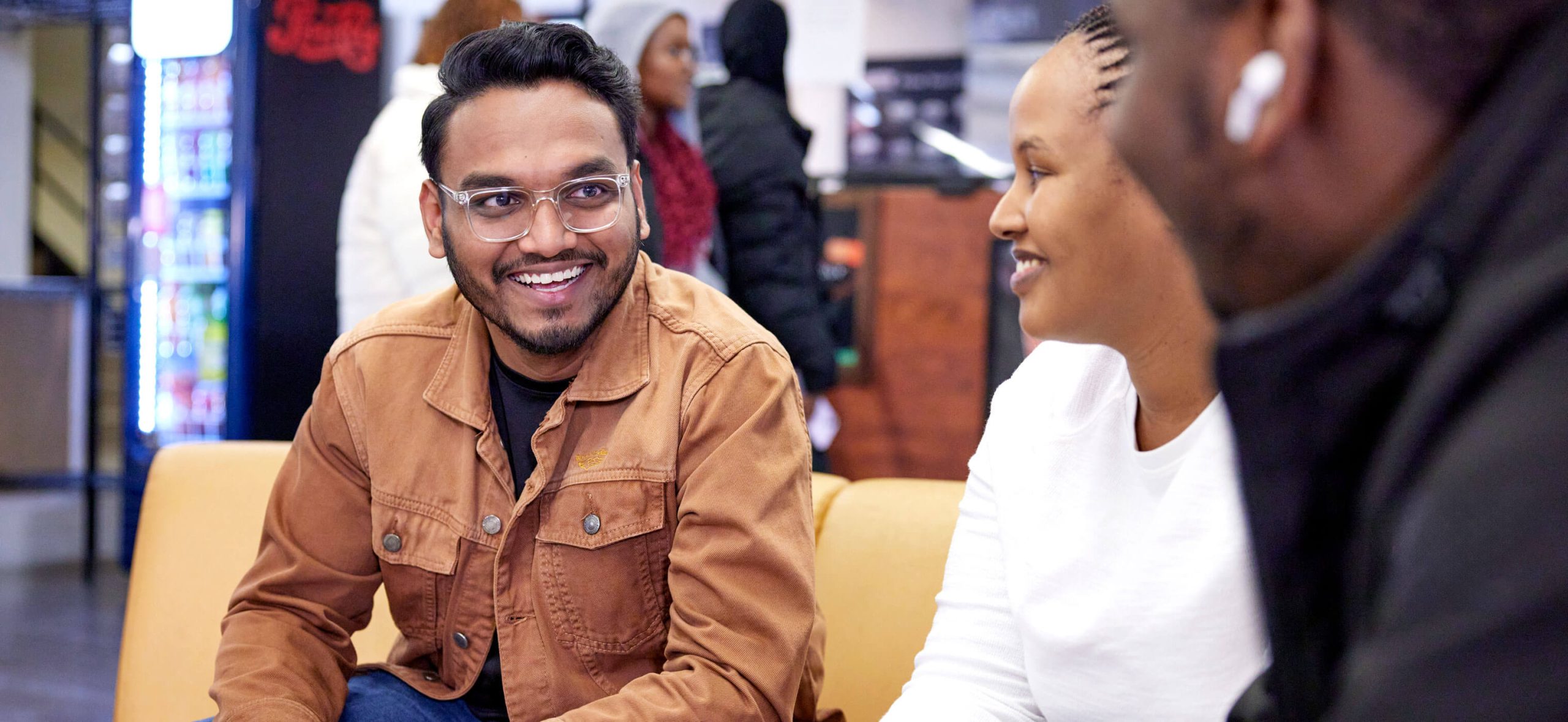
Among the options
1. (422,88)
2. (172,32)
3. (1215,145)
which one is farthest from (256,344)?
(1215,145)

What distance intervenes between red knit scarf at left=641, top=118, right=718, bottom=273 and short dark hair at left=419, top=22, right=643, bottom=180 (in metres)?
1.05

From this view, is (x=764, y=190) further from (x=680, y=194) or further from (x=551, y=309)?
(x=551, y=309)

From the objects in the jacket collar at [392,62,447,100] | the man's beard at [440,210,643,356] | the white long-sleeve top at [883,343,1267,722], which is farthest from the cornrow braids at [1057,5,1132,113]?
the jacket collar at [392,62,447,100]

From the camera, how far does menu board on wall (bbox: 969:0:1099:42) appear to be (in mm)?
5008

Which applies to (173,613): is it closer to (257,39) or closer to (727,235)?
(727,235)

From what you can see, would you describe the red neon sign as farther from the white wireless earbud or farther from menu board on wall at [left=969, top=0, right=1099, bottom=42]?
the white wireless earbud

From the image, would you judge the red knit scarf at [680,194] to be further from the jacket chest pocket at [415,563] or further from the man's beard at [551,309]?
the jacket chest pocket at [415,563]

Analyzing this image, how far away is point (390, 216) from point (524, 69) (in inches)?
46.3

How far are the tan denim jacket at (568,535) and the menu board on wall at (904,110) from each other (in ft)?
12.3

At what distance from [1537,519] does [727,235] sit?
253 centimetres

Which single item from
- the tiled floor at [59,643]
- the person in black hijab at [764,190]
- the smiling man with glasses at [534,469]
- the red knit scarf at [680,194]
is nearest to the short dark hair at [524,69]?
the smiling man with glasses at [534,469]

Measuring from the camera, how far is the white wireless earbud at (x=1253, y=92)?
479mm

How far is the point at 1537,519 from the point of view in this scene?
0.39 meters

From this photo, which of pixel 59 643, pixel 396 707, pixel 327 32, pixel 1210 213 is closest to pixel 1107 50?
pixel 1210 213
